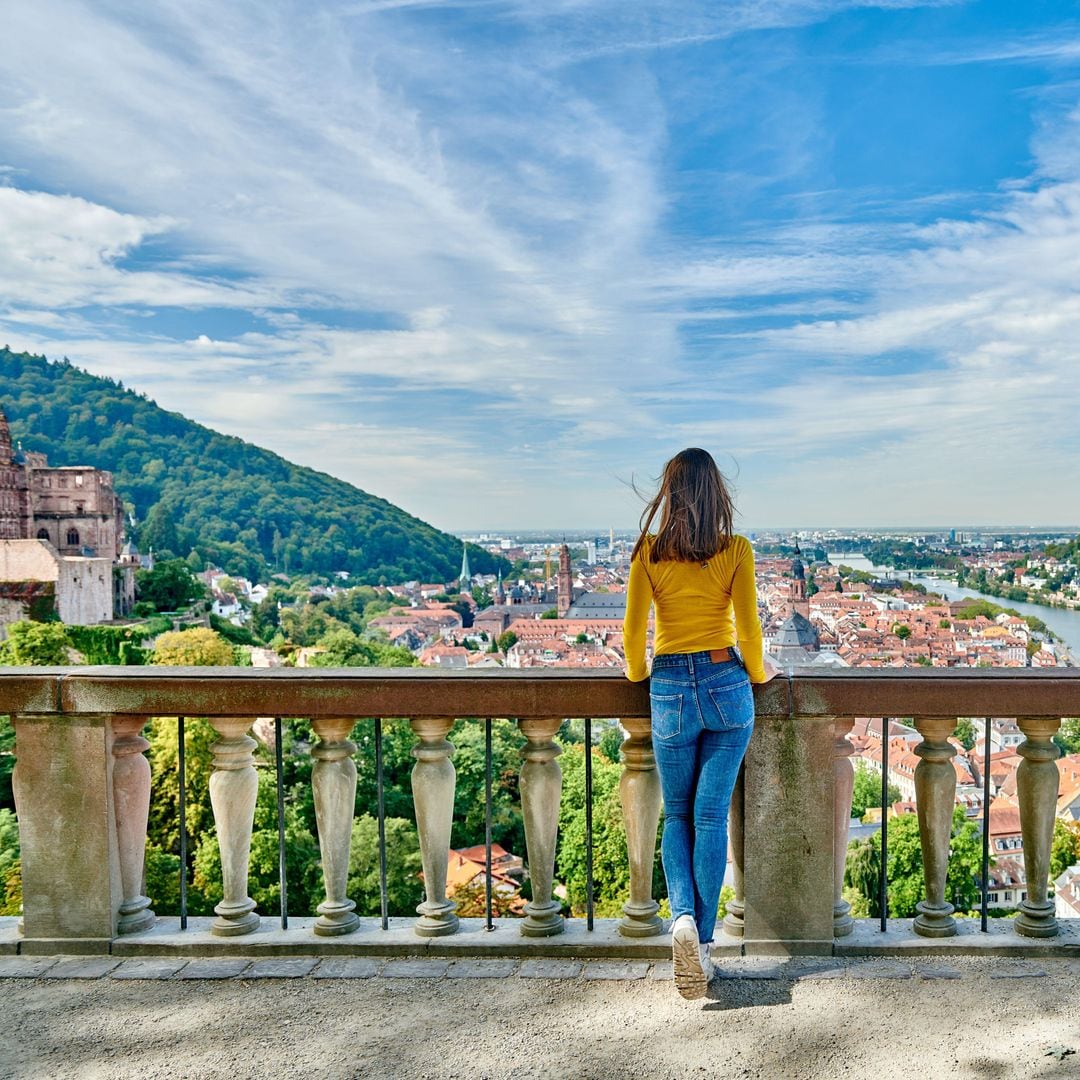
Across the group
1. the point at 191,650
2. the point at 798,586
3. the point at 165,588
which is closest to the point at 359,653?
the point at 191,650

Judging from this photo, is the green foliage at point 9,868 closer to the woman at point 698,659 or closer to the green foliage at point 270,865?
the green foliage at point 270,865

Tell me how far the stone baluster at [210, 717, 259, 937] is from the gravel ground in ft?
0.92

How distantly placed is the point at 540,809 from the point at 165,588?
6659 cm

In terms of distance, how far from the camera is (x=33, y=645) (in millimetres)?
38469

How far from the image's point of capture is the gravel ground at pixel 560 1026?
2613 mm

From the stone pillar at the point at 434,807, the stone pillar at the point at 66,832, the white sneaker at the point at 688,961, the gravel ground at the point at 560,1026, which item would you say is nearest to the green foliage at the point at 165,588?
the stone pillar at the point at 66,832

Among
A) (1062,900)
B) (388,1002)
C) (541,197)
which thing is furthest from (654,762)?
(541,197)

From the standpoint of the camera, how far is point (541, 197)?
122 metres

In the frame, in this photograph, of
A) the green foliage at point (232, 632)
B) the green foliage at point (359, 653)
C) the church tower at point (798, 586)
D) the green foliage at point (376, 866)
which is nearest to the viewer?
the green foliage at point (376, 866)

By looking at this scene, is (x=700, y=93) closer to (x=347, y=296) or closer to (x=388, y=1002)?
(x=347, y=296)

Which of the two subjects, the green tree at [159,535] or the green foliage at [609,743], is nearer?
the green foliage at [609,743]

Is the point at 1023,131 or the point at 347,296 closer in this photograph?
the point at 1023,131

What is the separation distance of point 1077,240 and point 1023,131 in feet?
185

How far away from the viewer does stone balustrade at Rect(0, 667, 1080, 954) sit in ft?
10.5
